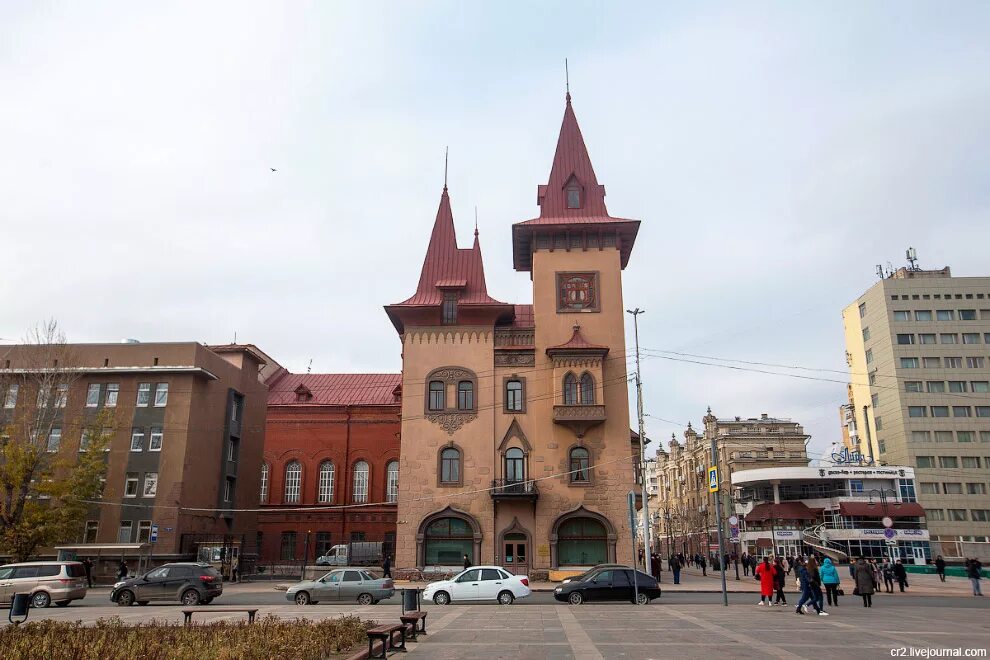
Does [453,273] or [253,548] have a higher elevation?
[453,273]

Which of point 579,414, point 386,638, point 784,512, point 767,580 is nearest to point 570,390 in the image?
point 579,414

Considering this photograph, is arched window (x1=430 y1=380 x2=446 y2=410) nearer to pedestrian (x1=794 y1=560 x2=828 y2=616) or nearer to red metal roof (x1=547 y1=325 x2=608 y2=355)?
red metal roof (x1=547 y1=325 x2=608 y2=355)

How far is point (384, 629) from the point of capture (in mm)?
13828

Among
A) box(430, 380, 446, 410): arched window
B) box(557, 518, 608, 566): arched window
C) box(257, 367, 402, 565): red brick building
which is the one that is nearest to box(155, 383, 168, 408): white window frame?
box(430, 380, 446, 410): arched window

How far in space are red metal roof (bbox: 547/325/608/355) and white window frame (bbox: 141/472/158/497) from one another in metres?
24.2

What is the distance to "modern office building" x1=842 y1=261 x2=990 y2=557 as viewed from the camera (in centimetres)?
7494

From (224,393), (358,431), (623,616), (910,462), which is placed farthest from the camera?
(910,462)

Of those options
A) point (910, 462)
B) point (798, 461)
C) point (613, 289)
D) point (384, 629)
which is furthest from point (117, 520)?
point (910, 462)

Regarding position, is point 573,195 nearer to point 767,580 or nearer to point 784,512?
point 767,580

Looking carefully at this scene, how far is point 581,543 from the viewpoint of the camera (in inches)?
1673

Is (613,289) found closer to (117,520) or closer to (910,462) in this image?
(117,520)

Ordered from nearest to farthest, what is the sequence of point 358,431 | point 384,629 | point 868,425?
point 384,629 → point 358,431 → point 868,425

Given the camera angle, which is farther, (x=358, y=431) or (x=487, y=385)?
(x=358, y=431)

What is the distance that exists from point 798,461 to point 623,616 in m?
65.8
